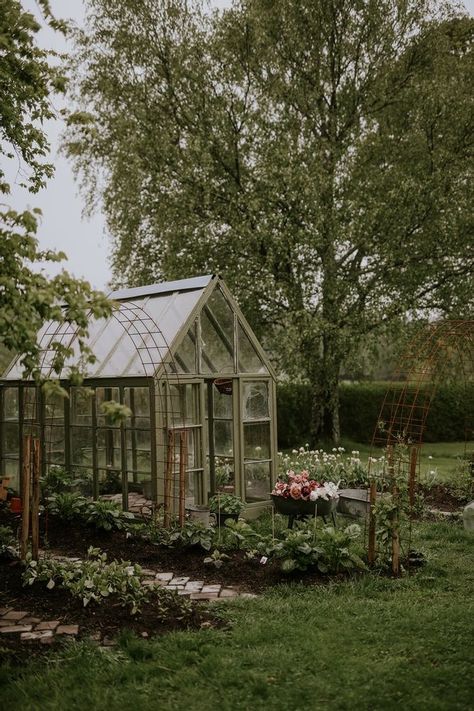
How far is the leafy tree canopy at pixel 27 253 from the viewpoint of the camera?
189 inches

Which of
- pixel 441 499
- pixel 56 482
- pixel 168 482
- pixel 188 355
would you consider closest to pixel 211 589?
pixel 168 482

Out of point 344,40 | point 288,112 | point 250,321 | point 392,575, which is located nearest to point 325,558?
point 392,575

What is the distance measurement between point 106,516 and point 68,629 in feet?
10.0

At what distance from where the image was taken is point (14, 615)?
5.90 meters

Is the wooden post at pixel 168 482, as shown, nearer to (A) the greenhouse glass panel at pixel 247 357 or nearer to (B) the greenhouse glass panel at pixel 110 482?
(B) the greenhouse glass panel at pixel 110 482

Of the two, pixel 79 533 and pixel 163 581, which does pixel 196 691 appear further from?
pixel 79 533

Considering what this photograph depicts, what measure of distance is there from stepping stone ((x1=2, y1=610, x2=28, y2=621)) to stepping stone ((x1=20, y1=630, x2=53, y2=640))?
1.29 ft

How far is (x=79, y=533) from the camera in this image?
864 cm

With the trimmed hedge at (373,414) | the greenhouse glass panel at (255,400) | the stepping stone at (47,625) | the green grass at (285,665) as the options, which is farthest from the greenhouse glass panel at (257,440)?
the trimmed hedge at (373,414)

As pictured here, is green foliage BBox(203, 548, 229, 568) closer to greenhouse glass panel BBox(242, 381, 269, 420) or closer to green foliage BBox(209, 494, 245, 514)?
green foliage BBox(209, 494, 245, 514)

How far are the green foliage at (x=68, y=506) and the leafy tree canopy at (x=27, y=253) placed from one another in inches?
119

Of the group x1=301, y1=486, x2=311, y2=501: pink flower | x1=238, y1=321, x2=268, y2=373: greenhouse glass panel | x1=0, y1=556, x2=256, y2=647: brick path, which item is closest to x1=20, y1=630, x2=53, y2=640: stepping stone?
x1=0, y1=556, x2=256, y2=647: brick path

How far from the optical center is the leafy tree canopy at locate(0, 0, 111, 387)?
480cm

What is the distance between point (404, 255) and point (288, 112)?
14.5 feet
